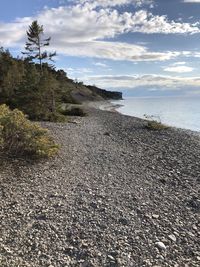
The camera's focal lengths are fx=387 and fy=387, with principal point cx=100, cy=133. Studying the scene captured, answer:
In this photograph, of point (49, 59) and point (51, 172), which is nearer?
point (51, 172)

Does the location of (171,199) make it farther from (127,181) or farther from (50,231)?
(50,231)

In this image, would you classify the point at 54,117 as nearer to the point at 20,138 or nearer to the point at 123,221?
the point at 20,138

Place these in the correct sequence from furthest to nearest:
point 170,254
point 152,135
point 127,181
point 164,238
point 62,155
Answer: point 152,135, point 62,155, point 127,181, point 164,238, point 170,254

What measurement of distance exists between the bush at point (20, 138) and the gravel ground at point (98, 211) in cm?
51

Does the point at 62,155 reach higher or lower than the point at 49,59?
lower

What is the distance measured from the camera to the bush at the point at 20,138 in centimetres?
1210

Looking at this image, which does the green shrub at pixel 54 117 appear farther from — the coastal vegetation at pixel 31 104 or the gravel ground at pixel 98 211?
the gravel ground at pixel 98 211

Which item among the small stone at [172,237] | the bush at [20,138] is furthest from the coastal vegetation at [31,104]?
the small stone at [172,237]

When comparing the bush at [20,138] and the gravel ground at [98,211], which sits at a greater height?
the bush at [20,138]

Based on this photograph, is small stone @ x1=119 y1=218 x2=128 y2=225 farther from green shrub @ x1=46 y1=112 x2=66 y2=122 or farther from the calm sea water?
the calm sea water

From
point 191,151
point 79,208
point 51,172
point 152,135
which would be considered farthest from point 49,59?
point 79,208

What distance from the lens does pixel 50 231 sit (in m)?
7.48

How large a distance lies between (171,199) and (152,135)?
12191mm

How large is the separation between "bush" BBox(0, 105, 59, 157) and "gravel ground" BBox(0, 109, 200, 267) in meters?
0.51
